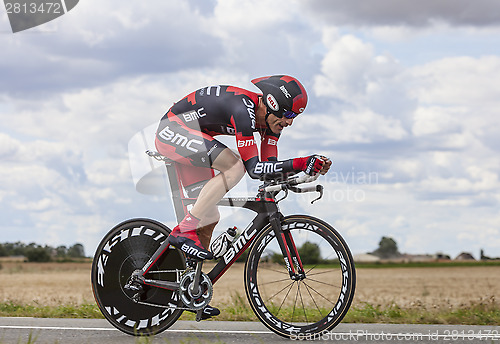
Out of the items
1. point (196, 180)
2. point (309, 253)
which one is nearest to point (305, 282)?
point (309, 253)

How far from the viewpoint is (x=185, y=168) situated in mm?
6738

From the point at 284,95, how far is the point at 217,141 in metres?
0.81

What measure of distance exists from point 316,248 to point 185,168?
1607 millimetres

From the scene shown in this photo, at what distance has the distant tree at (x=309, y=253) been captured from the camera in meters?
6.27

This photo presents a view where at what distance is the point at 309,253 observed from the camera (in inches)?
248

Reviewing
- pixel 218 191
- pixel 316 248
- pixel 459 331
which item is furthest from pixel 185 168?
pixel 459 331

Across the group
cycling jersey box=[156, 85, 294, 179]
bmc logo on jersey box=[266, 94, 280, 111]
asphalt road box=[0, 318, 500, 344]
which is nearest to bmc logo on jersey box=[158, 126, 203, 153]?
cycling jersey box=[156, 85, 294, 179]

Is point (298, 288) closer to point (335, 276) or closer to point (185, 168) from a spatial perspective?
point (335, 276)

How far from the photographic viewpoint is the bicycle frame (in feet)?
20.6

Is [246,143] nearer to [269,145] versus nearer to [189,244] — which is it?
[269,145]

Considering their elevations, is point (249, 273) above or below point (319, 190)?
below

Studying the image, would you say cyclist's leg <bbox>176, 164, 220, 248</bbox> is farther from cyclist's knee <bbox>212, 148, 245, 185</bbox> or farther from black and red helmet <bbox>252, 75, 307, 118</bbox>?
black and red helmet <bbox>252, 75, 307, 118</bbox>

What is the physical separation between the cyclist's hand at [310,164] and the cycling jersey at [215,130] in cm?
7

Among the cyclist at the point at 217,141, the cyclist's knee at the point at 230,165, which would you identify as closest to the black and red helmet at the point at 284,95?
the cyclist at the point at 217,141
